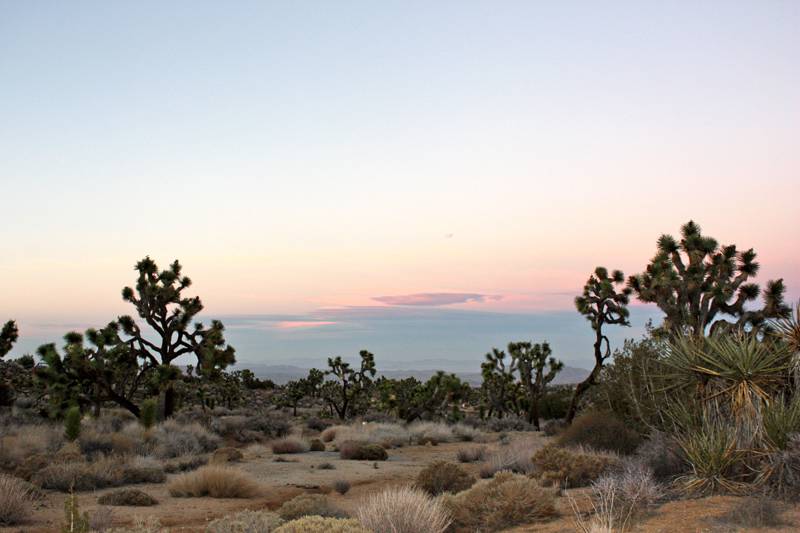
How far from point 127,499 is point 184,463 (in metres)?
5.86

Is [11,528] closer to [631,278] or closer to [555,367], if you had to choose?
[631,278]

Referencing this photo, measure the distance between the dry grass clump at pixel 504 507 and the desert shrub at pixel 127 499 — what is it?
256 inches

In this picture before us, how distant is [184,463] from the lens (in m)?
18.7

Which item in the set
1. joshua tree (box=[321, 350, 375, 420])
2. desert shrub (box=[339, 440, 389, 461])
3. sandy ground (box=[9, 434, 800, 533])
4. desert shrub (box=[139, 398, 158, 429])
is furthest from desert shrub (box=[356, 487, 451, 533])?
joshua tree (box=[321, 350, 375, 420])

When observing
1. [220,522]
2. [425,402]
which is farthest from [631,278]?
[220,522]

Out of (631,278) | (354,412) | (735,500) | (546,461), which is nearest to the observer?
(735,500)

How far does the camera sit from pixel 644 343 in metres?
17.6

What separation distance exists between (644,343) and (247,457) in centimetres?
1364

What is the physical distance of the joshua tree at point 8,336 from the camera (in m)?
34.4

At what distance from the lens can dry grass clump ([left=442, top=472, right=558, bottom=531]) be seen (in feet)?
31.8

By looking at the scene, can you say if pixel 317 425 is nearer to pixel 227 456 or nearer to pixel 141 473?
pixel 227 456

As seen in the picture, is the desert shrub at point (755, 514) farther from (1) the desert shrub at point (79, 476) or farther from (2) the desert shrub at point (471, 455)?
(2) the desert shrub at point (471, 455)

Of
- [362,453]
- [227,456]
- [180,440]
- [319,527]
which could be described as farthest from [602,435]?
[180,440]

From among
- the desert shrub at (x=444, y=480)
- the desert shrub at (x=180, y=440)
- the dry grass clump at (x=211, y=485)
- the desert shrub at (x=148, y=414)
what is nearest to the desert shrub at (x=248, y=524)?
the desert shrub at (x=444, y=480)
